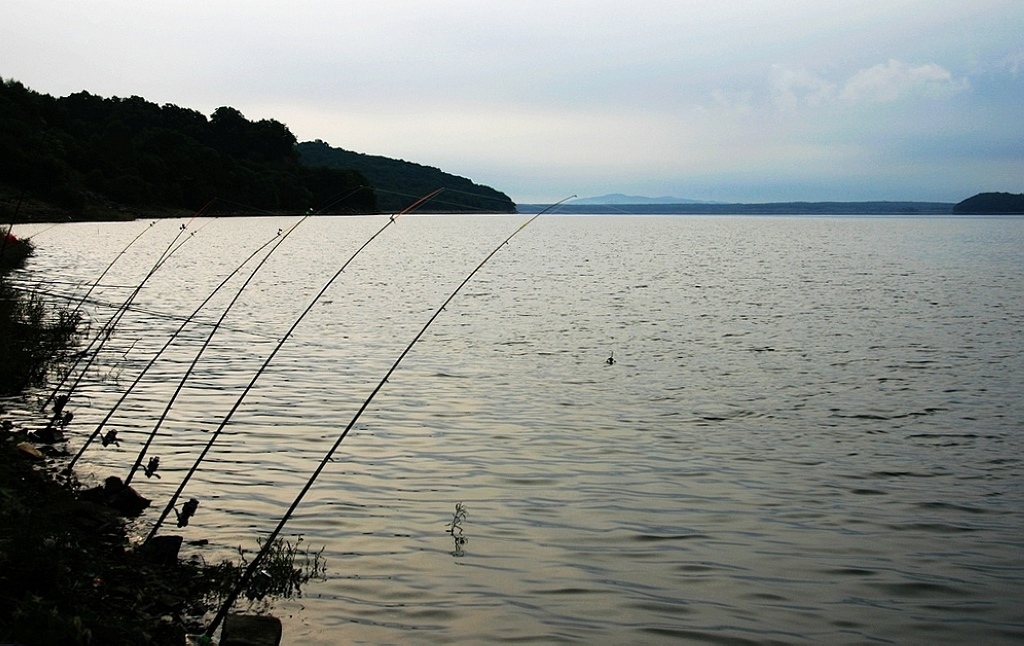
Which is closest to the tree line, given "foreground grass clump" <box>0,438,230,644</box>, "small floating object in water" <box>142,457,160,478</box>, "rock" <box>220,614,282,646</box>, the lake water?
the lake water

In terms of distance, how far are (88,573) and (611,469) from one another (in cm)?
685

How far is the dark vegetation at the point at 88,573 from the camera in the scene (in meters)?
6.08

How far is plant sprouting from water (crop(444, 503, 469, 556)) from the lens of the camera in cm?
929

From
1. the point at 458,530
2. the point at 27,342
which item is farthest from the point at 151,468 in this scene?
the point at 27,342

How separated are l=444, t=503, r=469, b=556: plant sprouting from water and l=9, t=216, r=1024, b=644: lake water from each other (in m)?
0.07

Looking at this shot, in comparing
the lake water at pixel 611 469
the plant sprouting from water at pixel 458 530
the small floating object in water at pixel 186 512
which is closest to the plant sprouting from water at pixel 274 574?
the lake water at pixel 611 469

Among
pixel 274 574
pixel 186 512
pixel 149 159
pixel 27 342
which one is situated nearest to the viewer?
pixel 274 574

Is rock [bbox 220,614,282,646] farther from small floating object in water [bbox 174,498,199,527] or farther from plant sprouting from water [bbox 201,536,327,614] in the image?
small floating object in water [bbox 174,498,199,527]

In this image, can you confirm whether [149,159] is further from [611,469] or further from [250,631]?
[250,631]

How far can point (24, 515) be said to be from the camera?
7.73m

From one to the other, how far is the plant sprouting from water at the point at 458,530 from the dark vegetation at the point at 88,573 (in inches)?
53.3

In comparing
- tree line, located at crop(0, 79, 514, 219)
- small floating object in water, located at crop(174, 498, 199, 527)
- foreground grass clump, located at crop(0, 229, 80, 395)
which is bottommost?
small floating object in water, located at crop(174, 498, 199, 527)

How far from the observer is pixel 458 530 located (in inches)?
388

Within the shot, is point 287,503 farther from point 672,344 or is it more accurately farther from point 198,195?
point 198,195
